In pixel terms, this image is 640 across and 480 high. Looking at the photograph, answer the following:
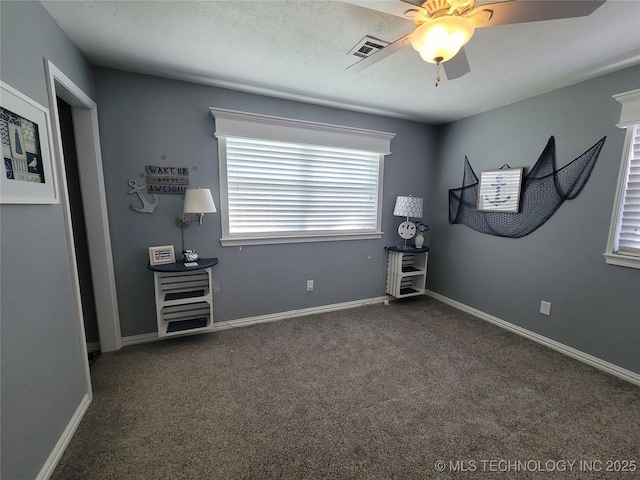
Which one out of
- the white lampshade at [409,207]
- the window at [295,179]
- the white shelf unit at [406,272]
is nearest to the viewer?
the window at [295,179]

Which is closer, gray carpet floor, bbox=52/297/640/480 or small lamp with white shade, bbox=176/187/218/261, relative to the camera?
gray carpet floor, bbox=52/297/640/480

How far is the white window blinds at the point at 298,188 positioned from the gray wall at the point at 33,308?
4.39 feet

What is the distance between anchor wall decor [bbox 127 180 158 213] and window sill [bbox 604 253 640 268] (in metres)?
3.85

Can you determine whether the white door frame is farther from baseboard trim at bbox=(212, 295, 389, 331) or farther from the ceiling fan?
the ceiling fan

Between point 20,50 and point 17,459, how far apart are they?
1812 millimetres

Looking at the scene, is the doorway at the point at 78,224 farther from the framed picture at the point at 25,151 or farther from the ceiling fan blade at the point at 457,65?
the ceiling fan blade at the point at 457,65

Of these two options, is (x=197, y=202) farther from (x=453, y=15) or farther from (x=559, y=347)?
(x=559, y=347)

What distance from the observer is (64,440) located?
55.4 inches

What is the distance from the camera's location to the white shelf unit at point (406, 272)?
3346 mm

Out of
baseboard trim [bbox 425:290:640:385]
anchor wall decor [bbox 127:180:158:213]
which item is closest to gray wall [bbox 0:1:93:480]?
anchor wall decor [bbox 127:180:158:213]

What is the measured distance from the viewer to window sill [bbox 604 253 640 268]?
6.50 ft

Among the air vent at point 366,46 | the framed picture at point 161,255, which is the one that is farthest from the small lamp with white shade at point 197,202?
the air vent at point 366,46

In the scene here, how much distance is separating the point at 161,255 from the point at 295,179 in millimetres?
1508

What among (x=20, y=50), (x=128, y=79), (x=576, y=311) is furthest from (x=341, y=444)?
(x=128, y=79)
